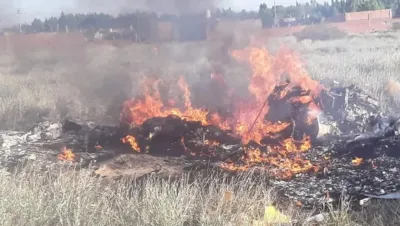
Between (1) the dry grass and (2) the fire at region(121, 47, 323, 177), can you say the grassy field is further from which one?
(2) the fire at region(121, 47, 323, 177)

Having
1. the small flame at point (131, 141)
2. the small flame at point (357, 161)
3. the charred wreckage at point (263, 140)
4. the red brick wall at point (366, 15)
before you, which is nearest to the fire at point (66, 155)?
the charred wreckage at point (263, 140)

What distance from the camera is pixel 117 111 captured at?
489 inches

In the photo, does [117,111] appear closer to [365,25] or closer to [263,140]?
[263,140]

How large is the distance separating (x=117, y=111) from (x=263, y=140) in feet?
16.7

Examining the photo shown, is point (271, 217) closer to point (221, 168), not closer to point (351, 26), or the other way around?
point (221, 168)

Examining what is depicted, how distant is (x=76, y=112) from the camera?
12617 millimetres

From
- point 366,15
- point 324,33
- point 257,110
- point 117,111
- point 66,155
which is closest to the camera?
point 66,155

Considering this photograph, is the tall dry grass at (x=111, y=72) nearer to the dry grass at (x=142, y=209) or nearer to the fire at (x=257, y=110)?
the fire at (x=257, y=110)

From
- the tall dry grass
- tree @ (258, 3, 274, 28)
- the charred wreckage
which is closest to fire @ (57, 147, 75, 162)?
the charred wreckage

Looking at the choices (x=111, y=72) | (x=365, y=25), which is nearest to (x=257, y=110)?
(x=111, y=72)

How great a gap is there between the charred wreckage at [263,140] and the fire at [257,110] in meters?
0.02

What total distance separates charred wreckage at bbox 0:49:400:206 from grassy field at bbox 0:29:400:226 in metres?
0.93

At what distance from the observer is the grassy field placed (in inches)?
186

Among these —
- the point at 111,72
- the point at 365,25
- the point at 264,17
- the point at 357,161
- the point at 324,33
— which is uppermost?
the point at 264,17
